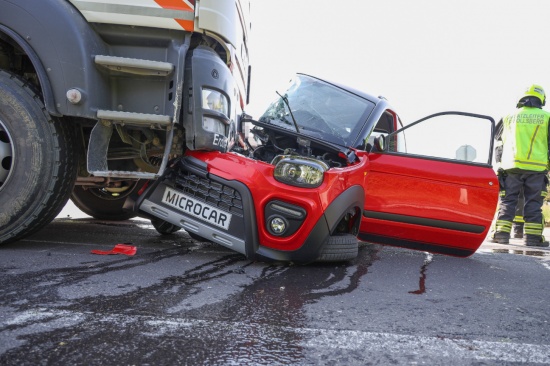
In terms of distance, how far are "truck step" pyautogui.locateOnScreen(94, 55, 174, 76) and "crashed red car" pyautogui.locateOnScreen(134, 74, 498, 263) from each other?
0.49 m

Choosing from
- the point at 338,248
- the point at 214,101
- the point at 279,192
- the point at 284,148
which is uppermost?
the point at 214,101

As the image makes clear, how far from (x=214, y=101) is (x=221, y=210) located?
0.74 meters

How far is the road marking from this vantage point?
1.83m

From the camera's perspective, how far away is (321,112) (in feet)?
14.7

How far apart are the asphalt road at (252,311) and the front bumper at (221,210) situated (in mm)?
152

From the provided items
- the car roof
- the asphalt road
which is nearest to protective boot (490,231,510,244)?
the asphalt road

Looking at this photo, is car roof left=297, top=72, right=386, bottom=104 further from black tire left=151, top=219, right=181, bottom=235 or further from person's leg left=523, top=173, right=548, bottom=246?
person's leg left=523, top=173, right=548, bottom=246

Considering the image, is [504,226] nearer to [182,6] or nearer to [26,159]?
[182,6]

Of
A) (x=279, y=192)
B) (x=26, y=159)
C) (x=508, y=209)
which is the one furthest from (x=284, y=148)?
(x=508, y=209)

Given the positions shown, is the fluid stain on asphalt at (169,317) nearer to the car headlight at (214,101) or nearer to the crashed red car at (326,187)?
the crashed red car at (326,187)

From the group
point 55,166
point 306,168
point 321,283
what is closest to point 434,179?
point 306,168

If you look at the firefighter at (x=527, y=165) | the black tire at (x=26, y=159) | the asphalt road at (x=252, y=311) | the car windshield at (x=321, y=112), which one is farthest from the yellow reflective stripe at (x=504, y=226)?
the black tire at (x=26, y=159)

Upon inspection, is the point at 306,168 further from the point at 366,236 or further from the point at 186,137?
the point at 366,236

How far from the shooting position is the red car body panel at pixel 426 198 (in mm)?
4262
